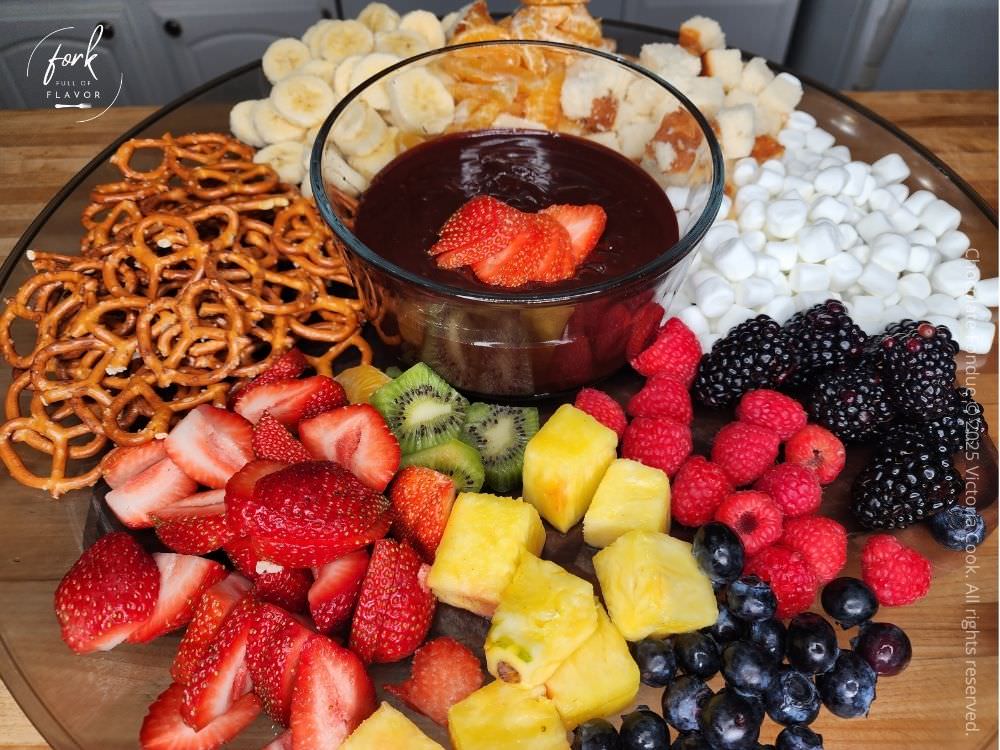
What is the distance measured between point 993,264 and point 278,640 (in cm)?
186

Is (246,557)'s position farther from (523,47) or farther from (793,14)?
(793,14)

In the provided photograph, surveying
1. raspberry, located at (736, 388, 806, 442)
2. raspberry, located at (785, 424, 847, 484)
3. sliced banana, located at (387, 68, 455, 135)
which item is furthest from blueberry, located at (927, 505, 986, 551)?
sliced banana, located at (387, 68, 455, 135)

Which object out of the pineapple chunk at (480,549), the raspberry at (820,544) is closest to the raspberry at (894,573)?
the raspberry at (820,544)

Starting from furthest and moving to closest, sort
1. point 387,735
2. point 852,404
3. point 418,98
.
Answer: point 418,98 < point 852,404 < point 387,735

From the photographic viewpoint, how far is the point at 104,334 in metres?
1.71

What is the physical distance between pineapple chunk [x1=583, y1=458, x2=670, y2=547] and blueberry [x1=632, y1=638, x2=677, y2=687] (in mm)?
200

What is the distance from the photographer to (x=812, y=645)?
52.9 inches

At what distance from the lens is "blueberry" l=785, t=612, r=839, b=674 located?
4.41 feet

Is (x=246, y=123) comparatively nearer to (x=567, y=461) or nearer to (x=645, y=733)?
(x=567, y=461)

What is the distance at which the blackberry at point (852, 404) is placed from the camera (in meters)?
1.65

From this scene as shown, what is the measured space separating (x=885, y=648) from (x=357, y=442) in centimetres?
97

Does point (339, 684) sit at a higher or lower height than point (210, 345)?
lower

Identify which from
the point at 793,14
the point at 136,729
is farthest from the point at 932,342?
the point at 793,14

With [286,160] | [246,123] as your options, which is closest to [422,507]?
[286,160]
